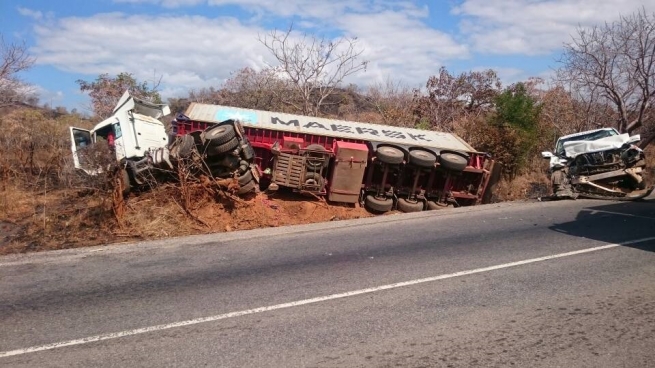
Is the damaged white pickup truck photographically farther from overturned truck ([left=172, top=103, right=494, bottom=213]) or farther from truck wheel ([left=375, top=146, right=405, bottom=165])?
truck wheel ([left=375, top=146, right=405, bottom=165])

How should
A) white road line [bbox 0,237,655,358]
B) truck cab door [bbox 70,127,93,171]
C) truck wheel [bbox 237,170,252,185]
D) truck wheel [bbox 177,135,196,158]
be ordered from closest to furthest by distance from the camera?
1. white road line [bbox 0,237,655,358]
2. truck wheel [bbox 177,135,196,158]
3. truck wheel [bbox 237,170,252,185]
4. truck cab door [bbox 70,127,93,171]

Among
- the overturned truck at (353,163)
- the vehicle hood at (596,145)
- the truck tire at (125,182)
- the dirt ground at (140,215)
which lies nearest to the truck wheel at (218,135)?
the overturned truck at (353,163)

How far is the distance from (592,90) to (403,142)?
10416mm

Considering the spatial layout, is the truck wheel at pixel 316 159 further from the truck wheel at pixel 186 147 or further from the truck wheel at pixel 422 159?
the truck wheel at pixel 186 147

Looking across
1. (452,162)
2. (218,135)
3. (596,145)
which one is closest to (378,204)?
(452,162)

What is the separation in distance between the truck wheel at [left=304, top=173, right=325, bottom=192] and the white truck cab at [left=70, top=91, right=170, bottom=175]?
13.0 feet

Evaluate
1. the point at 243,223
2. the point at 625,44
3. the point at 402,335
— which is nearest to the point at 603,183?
the point at 625,44

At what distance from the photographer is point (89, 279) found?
6816 mm

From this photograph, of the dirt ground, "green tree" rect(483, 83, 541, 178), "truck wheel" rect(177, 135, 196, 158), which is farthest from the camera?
"green tree" rect(483, 83, 541, 178)

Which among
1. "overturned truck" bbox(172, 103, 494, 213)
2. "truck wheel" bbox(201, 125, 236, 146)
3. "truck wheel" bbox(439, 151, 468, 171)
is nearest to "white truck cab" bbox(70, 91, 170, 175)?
"overturned truck" bbox(172, 103, 494, 213)

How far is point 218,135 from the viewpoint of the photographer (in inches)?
440

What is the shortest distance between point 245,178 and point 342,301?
625cm

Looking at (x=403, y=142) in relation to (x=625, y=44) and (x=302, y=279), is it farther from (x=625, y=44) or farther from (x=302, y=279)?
(x=625, y=44)

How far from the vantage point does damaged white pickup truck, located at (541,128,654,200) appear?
1319 centimetres
